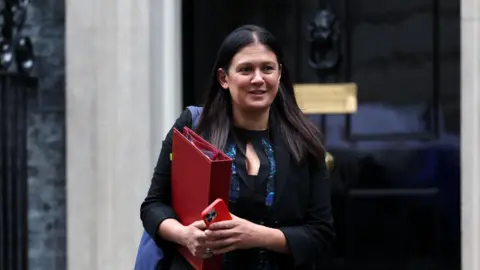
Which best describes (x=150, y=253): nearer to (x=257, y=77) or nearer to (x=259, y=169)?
(x=259, y=169)

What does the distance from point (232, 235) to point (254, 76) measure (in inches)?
15.9

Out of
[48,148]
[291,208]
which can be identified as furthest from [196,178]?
[48,148]

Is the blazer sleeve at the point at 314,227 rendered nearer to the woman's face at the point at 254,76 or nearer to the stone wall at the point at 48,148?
the woman's face at the point at 254,76

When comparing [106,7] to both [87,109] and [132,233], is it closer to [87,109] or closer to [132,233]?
[87,109]

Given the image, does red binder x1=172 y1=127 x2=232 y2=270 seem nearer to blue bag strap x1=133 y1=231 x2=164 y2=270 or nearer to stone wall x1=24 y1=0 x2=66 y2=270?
blue bag strap x1=133 y1=231 x2=164 y2=270

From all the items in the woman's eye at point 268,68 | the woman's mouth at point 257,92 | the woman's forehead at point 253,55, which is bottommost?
the woman's mouth at point 257,92

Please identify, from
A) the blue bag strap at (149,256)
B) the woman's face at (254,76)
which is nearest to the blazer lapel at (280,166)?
the woman's face at (254,76)

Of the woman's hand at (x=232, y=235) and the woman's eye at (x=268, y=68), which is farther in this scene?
the woman's eye at (x=268, y=68)

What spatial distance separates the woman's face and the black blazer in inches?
5.4

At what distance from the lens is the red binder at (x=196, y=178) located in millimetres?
1939

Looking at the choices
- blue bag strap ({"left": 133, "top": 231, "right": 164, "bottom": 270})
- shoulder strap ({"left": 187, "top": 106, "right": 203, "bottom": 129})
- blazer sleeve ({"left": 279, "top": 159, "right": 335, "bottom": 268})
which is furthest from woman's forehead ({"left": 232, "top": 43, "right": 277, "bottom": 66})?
blue bag strap ({"left": 133, "top": 231, "right": 164, "bottom": 270})
